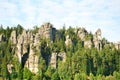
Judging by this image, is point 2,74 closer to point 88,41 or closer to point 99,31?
point 88,41

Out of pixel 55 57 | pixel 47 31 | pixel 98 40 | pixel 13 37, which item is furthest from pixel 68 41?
pixel 13 37

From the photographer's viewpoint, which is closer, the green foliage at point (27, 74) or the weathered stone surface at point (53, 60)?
the green foliage at point (27, 74)

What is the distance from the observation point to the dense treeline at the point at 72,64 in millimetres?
130750

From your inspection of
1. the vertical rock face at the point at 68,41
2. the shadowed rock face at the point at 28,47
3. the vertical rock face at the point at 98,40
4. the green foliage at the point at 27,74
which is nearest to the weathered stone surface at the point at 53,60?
the shadowed rock face at the point at 28,47

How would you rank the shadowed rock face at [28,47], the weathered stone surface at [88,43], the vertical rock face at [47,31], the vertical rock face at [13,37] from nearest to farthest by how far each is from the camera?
the shadowed rock face at [28,47]
the vertical rock face at [13,37]
the vertical rock face at [47,31]
the weathered stone surface at [88,43]

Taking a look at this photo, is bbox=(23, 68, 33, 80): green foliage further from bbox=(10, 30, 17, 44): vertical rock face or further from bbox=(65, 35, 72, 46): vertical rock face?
bbox=(65, 35, 72, 46): vertical rock face

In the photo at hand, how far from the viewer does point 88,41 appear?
160375 mm

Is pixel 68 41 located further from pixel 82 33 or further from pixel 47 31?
pixel 82 33

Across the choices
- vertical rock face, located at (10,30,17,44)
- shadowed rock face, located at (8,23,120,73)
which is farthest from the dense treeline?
shadowed rock face, located at (8,23,120,73)

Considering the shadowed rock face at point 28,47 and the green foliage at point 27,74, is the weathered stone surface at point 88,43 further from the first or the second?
the green foliage at point 27,74

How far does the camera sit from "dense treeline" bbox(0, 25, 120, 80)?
13075 centimetres

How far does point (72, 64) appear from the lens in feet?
446

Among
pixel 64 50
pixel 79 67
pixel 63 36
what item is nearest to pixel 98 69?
pixel 79 67

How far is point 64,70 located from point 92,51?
17.6 metres
